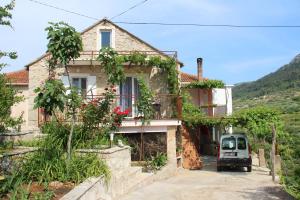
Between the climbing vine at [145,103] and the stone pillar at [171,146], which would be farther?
the stone pillar at [171,146]

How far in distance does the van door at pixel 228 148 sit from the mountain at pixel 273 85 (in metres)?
59.7

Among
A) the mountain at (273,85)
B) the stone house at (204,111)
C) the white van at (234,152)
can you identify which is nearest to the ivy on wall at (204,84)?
the stone house at (204,111)

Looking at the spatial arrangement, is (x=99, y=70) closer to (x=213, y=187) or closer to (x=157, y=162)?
(x=157, y=162)

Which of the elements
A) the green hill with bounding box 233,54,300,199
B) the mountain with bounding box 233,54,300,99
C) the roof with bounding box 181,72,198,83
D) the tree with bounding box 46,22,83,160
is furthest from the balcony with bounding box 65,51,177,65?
the mountain with bounding box 233,54,300,99

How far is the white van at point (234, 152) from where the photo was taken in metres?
20.1

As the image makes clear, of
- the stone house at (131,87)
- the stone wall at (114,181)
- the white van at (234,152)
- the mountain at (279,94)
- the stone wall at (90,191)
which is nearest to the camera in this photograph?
the stone wall at (90,191)

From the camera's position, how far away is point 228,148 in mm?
20547

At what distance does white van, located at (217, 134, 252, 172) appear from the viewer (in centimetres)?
2011

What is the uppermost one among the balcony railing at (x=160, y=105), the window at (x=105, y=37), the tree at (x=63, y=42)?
the window at (x=105, y=37)

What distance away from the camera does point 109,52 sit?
1192 centimetres

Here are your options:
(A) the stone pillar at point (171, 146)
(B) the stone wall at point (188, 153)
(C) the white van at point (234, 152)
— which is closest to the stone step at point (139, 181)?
(A) the stone pillar at point (171, 146)

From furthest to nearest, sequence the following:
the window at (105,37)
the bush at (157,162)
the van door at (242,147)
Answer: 1. the window at (105,37)
2. the van door at (242,147)
3. the bush at (157,162)

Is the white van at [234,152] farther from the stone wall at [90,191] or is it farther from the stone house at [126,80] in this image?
the stone wall at [90,191]

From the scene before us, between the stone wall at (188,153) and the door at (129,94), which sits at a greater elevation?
the door at (129,94)
